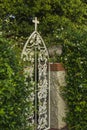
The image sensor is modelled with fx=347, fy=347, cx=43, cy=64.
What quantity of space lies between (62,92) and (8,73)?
2.60 metres

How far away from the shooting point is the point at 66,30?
6.87 meters

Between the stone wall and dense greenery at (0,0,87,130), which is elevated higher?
dense greenery at (0,0,87,130)

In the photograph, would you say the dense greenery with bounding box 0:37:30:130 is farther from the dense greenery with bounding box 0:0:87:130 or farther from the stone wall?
the stone wall

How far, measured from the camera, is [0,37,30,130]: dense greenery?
4.14 meters

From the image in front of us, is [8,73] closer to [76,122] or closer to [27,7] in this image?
[76,122]

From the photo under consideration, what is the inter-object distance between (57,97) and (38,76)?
0.73 m

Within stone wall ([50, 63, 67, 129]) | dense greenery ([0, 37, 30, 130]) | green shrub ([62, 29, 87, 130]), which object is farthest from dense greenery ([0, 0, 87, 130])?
dense greenery ([0, 37, 30, 130])

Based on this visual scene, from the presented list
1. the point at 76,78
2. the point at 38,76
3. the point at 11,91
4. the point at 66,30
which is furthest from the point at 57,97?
the point at 11,91

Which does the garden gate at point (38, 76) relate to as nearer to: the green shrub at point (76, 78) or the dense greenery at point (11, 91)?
the green shrub at point (76, 78)

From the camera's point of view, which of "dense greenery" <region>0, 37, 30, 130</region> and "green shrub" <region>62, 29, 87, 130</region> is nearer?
"dense greenery" <region>0, 37, 30, 130</region>

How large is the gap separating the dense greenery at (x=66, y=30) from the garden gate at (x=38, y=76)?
0.38 m

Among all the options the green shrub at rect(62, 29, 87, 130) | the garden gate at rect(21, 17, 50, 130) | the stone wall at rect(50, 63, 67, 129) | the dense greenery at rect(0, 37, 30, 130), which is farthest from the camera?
the stone wall at rect(50, 63, 67, 129)

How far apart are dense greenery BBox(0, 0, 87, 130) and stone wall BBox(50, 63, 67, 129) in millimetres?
156

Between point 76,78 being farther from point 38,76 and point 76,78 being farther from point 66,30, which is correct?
point 66,30
